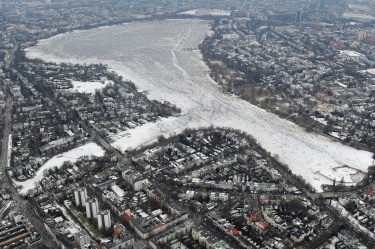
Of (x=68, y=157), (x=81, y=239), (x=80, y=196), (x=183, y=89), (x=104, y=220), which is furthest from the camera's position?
(x=183, y=89)

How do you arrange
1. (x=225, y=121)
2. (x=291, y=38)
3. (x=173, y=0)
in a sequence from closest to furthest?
(x=225, y=121), (x=291, y=38), (x=173, y=0)

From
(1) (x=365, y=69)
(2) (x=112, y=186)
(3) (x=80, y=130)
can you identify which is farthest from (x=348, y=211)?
(1) (x=365, y=69)

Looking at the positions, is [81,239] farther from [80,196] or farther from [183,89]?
[183,89]

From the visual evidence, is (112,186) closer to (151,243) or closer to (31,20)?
(151,243)

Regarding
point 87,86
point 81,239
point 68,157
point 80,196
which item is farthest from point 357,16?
point 81,239

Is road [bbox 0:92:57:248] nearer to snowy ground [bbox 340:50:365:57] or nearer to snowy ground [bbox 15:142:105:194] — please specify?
snowy ground [bbox 15:142:105:194]

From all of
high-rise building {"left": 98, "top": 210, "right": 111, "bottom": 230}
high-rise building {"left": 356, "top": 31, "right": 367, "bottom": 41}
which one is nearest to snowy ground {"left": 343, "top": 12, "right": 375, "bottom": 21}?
high-rise building {"left": 356, "top": 31, "right": 367, "bottom": 41}
